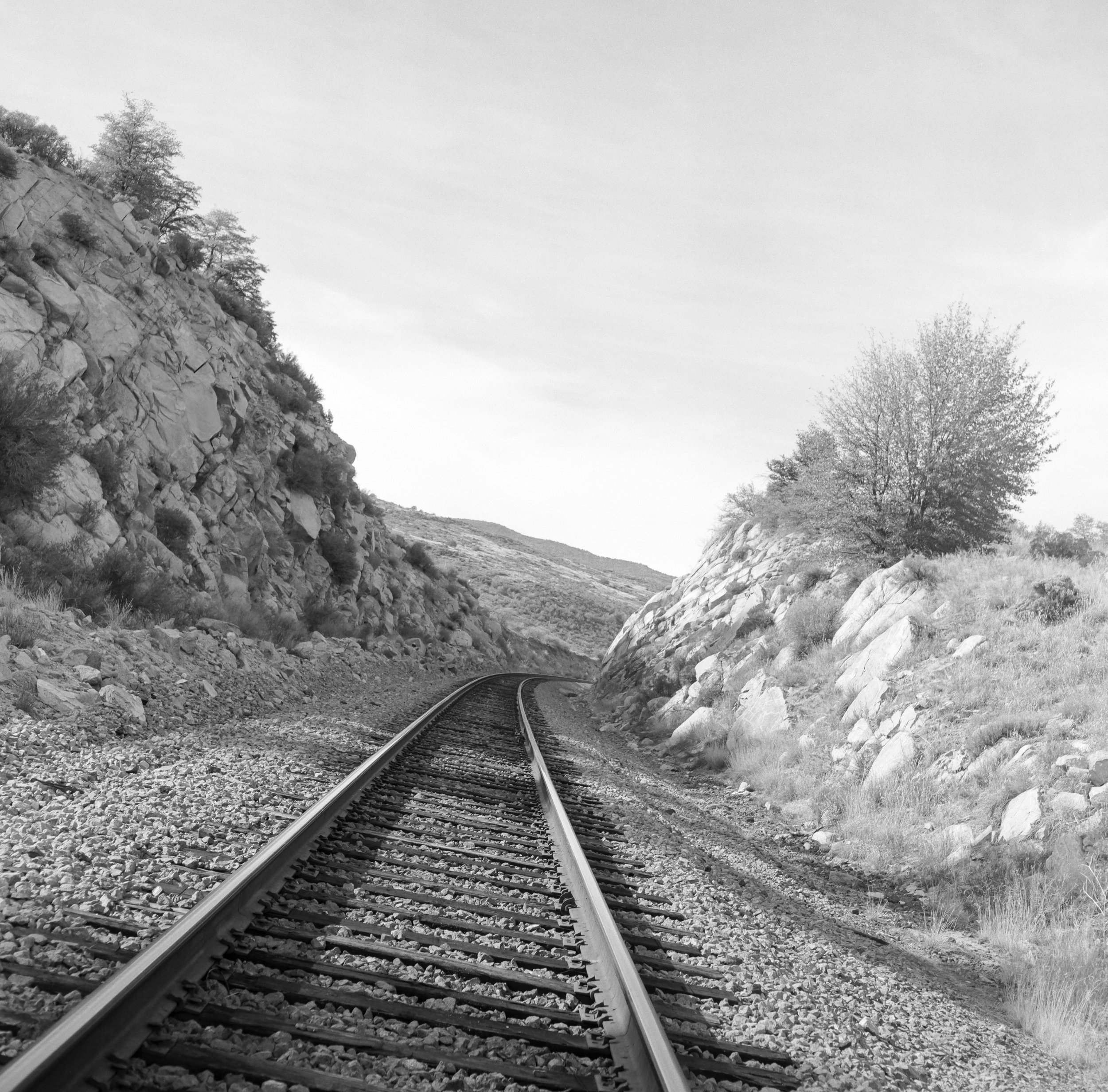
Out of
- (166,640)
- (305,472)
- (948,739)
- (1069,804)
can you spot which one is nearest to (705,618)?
(305,472)

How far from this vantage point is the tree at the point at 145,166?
25.5 metres

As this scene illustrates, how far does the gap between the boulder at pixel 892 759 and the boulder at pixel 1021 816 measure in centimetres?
188

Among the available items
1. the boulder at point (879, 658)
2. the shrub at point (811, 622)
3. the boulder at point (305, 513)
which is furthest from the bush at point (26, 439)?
the shrub at point (811, 622)

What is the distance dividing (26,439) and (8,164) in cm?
924

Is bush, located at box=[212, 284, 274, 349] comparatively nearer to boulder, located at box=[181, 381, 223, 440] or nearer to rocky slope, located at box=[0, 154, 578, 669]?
rocky slope, located at box=[0, 154, 578, 669]

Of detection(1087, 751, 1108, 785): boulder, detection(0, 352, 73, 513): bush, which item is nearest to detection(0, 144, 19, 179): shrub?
detection(0, 352, 73, 513): bush

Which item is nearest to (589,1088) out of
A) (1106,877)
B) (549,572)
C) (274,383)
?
(1106,877)

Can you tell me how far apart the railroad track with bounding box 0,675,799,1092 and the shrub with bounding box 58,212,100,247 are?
57.8ft

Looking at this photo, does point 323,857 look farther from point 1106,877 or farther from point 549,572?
point 549,572

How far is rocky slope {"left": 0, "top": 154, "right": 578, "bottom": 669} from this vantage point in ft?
50.0

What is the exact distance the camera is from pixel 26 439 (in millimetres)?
12336

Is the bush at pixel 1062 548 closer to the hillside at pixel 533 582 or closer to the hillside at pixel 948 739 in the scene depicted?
the hillside at pixel 948 739

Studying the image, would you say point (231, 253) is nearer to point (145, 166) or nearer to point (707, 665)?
point (145, 166)

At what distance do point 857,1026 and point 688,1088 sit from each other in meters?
1.86
